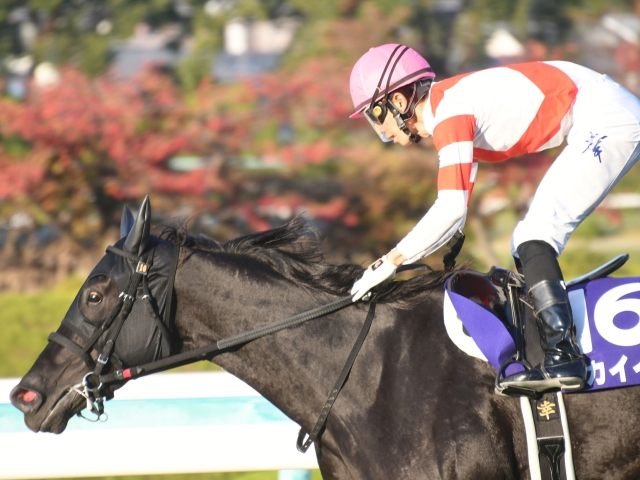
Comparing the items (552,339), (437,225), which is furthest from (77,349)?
(552,339)

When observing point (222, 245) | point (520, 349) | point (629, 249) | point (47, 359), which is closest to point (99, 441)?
point (47, 359)

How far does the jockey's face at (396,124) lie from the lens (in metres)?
2.70

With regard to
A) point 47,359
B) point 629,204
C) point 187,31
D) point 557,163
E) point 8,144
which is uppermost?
point 557,163

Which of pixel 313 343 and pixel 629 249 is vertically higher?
pixel 313 343

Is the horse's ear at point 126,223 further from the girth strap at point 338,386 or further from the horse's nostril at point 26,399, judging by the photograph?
the girth strap at point 338,386

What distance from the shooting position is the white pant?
248 cm

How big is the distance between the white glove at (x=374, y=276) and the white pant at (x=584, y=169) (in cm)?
41

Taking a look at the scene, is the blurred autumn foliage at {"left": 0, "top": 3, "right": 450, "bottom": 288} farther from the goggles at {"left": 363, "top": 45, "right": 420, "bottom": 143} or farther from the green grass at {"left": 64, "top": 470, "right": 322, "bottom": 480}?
the goggles at {"left": 363, "top": 45, "right": 420, "bottom": 143}

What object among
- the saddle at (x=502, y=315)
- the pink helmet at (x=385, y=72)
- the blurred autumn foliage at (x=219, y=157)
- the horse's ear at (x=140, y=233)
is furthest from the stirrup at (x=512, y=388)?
the blurred autumn foliage at (x=219, y=157)

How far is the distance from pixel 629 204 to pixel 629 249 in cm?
300

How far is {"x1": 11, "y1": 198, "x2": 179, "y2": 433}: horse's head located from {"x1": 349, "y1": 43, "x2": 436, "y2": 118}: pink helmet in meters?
0.83

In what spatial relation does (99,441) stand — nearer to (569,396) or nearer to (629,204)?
(569,396)

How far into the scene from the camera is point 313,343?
8.69ft

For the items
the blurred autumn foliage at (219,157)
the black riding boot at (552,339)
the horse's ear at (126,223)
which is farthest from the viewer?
the blurred autumn foliage at (219,157)
